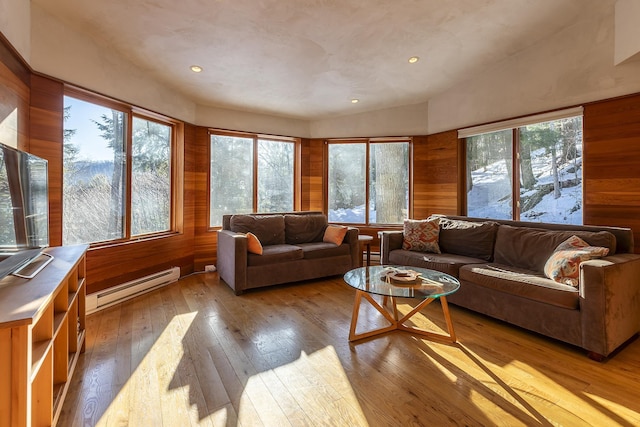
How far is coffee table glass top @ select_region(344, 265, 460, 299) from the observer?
214 centimetres

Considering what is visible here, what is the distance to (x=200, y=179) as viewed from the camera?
439 cm

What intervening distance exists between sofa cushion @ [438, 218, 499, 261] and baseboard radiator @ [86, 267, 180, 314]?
3.43 m

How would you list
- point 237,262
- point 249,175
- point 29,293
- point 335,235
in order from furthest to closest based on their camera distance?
point 249,175 → point 335,235 → point 237,262 → point 29,293

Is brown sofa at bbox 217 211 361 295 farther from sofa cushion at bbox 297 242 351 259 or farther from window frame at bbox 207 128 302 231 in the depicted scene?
window frame at bbox 207 128 302 231

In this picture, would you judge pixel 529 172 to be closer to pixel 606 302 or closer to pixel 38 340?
pixel 606 302

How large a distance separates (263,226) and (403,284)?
2236 millimetres

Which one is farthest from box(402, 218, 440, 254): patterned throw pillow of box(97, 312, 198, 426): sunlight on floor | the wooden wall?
the wooden wall

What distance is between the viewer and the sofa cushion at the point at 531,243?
244cm

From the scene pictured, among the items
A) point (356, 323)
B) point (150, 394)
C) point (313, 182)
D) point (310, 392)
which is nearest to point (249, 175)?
point (313, 182)

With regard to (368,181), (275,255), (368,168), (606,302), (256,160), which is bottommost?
(606,302)

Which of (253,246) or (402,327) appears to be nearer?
(402,327)

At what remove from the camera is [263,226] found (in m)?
4.00

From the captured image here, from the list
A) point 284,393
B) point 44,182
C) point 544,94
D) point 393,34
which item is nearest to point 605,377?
point 284,393

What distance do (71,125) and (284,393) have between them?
121 inches
